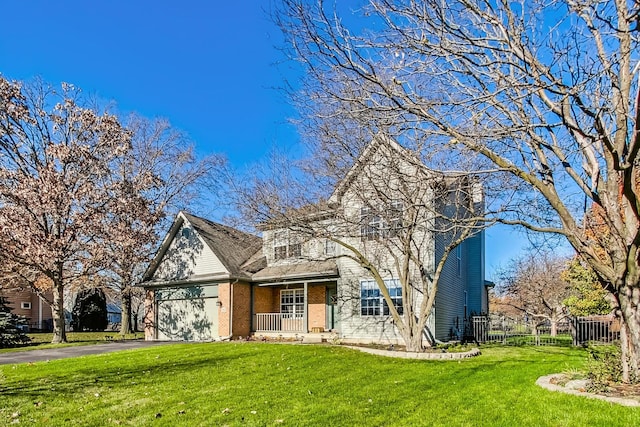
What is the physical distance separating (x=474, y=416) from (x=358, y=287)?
40.6ft

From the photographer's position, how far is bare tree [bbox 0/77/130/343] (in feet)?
66.1

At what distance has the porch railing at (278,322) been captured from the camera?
20.7 meters

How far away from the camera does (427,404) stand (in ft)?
22.9

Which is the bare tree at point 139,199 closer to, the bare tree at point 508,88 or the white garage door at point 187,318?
the white garage door at point 187,318

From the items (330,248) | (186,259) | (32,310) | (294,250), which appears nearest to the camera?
Result: (294,250)

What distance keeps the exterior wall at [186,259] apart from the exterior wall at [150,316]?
3.07ft

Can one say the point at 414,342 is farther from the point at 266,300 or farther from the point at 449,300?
the point at 266,300

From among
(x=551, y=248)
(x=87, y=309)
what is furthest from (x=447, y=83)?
(x=87, y=309)

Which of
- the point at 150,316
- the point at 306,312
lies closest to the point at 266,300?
the point at 306,312

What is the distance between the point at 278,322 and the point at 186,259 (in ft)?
18.2

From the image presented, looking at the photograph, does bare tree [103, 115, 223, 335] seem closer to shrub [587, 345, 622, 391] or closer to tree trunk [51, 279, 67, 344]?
tree trunk [51, 279, 67, 344]

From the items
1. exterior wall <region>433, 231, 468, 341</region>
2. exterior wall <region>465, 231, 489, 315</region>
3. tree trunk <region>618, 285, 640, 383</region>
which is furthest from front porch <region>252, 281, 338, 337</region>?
tree trunk <region>618, 285, 640, 383</region>

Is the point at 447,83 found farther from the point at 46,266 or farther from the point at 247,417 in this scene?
the point at 46,266

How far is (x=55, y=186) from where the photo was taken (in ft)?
66.7
